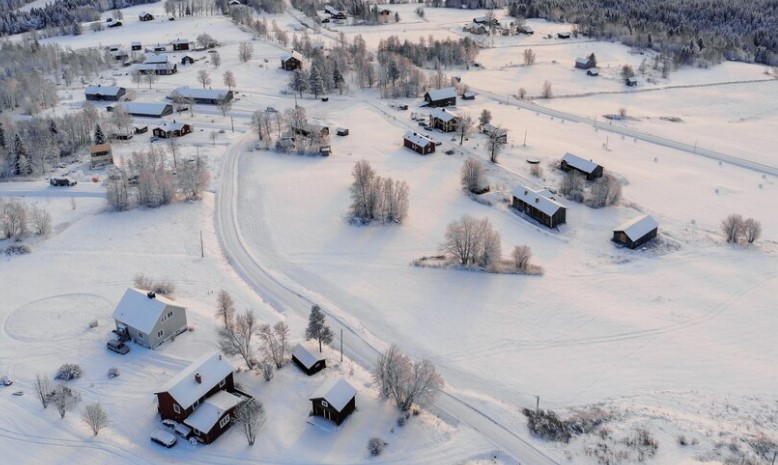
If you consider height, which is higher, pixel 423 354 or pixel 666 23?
pixel 666 23

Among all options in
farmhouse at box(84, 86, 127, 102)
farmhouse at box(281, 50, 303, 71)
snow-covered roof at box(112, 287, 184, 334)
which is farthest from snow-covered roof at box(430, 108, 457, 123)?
snow-covered roof at box(112, 287, 184, 334)

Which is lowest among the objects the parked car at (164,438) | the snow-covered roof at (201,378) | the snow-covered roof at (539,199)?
the parked car at (164,438)

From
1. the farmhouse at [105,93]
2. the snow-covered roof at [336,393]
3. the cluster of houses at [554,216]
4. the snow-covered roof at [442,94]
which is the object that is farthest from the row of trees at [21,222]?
the snow-covered roof at [442,94]

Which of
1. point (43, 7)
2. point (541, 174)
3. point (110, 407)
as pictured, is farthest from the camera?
point (43, 7)

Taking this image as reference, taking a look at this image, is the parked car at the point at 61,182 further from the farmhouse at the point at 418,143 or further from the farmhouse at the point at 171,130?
the farmhouse at the point at 418,143

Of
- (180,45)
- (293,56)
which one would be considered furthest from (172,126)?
(180,45)

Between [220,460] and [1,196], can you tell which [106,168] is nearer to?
[1,196]

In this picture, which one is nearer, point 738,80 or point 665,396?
point 665,396

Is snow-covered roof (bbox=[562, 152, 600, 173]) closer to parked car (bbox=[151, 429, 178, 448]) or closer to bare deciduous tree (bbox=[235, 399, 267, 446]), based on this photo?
bare deciduous tree (bbox=[235, 399, 267, 446])

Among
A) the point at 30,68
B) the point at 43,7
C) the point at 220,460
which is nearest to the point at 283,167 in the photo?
the point at 220,460
